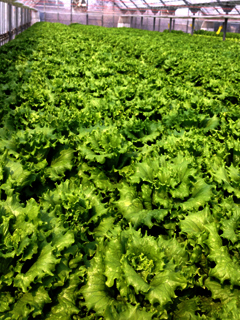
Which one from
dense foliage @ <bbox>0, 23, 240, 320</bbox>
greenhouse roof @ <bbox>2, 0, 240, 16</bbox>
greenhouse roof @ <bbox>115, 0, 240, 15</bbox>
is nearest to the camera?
dense foliage @ <bbox>0, 23, 240, 320</bbox>

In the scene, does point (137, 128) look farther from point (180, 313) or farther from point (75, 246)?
point (180, 313)

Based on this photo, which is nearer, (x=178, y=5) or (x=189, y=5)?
(x=189, y=5)

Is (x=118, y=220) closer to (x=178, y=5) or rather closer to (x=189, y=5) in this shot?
(x=189, y=5)

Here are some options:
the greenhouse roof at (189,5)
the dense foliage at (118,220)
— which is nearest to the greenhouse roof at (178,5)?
the greenhouse roof at (189,5)

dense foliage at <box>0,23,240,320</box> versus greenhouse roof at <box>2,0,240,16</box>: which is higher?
greenhouse roof at <box>2,0,240,16</box>

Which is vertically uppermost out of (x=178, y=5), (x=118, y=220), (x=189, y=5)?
(x=178, y=5)

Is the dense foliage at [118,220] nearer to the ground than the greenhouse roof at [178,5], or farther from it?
nearer to the ground

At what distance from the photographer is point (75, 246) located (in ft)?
10.3

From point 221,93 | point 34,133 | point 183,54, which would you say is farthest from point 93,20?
point 34,133

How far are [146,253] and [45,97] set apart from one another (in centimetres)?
584

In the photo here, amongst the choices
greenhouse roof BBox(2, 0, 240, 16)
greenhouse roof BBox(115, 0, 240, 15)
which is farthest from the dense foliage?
greenhouse roof BBox(115, 0, 240, 15)

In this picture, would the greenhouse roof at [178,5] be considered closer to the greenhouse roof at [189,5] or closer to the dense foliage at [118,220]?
the greenhouse roof at [189,5]

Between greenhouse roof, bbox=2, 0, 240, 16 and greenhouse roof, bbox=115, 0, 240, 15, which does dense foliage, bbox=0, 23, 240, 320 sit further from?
greenhouse roof, bbox=115, 0, 240, 15

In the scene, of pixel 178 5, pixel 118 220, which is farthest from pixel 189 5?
pixel 118 220
